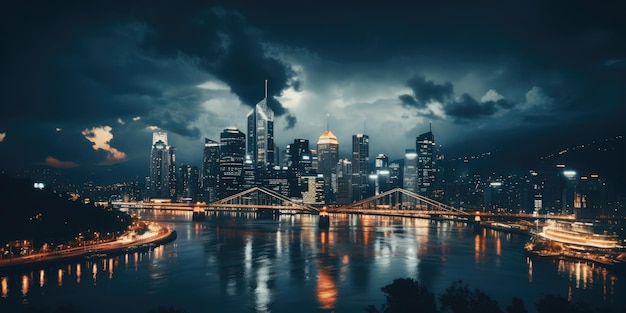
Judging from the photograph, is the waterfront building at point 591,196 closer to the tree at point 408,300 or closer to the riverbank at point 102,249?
the riverbank at point 102,249

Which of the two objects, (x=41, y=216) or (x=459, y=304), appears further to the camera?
(x=41, y=216)

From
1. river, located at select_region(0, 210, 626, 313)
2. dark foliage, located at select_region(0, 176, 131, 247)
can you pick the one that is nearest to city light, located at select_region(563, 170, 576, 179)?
river, located at select_region(0, 210, 626, 313)

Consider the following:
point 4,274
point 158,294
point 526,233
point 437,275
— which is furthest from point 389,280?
point 526,233

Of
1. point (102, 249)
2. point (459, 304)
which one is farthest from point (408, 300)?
point (102, 249)

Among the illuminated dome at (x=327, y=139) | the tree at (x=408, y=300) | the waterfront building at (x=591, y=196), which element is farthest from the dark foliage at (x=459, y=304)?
the illuminated dome at (x=327, y=139)

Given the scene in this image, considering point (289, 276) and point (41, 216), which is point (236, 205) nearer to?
point (41, 216)

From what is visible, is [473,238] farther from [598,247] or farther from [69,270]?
[69,270]

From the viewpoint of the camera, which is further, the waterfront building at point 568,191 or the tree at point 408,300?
the waterfront building at point 568,191
